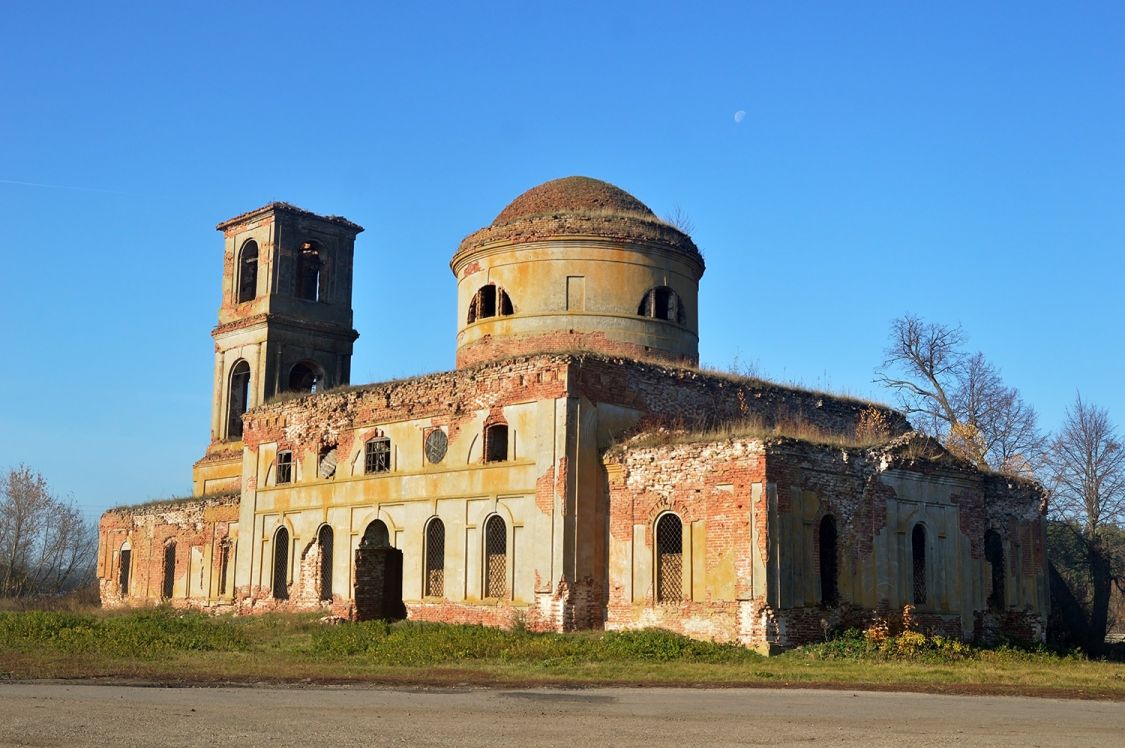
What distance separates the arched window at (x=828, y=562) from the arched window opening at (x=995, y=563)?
5382 millimetres

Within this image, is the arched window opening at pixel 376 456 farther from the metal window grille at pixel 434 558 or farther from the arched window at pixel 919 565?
the arched window at pixel 919 565

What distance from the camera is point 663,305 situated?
1073 inches

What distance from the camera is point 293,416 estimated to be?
2811cm

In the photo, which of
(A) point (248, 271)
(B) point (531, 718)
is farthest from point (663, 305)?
(B) point (531, 718)

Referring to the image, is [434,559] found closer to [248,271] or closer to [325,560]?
[325,560]

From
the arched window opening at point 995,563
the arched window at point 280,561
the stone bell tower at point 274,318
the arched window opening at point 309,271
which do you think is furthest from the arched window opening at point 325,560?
the arched window opening at point 995,563

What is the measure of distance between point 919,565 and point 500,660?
29.1 ft

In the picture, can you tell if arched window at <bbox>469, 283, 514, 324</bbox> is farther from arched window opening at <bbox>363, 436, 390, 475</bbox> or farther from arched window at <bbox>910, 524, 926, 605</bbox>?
arched window at <bbox>910, 524, 926, 605</bbox>

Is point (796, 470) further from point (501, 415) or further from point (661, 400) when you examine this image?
point (501, 415)

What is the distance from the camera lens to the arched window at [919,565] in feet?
74.3

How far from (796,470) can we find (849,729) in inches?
376

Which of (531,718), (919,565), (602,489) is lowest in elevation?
(531,718)

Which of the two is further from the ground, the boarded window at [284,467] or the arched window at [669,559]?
the boarded window at [284,467]

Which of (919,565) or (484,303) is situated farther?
(484,303)
